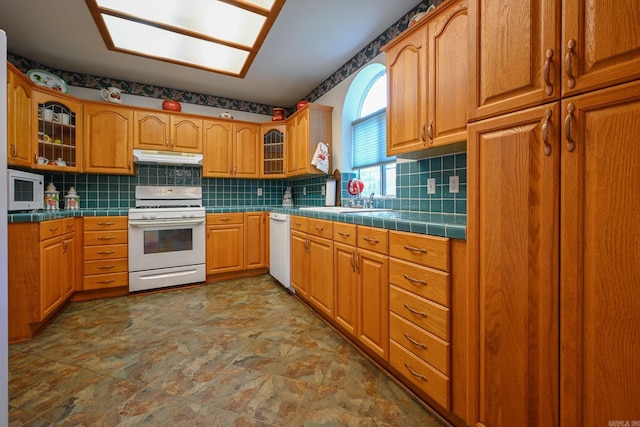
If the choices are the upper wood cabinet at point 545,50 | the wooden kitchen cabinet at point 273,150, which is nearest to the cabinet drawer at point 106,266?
the wooden kitchen cabinet at point 273,150

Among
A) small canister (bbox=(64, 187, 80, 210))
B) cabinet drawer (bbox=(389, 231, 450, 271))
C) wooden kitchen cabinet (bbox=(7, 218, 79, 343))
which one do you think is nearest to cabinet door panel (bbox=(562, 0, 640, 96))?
cabinet drawer (bbox=(389, 231, 450, 271))

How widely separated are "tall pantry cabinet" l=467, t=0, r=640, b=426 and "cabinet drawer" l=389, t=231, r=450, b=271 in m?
0.18

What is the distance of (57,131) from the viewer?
2.83 meters

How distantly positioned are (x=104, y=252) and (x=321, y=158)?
255 cm

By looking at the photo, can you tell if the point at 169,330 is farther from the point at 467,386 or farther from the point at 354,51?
the point at 354,51

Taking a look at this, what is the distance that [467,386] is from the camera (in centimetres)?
108

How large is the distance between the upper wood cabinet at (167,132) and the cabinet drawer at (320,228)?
2068mm

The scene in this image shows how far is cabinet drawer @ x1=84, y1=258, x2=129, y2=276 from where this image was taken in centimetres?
→ 282

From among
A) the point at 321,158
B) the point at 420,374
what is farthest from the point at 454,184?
the point at 321,158

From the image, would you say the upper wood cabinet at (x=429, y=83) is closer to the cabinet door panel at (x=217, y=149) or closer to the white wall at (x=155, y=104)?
the cabinet door panel at (x=217, y=149)

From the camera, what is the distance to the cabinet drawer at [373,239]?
1568 millimetres

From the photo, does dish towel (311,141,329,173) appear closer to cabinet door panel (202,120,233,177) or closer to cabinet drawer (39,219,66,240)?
cabinet door panel (202,120,233,177)

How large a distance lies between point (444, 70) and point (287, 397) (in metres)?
1.99

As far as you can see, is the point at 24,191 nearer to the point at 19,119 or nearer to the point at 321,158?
the point at 19,119
